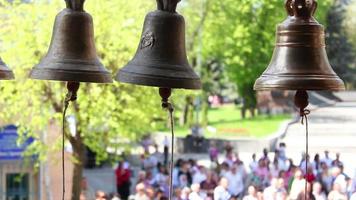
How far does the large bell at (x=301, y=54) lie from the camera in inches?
175

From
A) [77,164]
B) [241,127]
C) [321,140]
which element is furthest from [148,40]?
[241,127]

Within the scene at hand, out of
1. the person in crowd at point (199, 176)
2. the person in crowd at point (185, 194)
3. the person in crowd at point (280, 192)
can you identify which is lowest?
the person in crowd at point (199, 176)

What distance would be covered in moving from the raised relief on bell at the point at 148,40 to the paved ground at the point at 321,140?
15096 mm

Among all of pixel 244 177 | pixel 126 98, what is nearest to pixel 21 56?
pixel 126 98

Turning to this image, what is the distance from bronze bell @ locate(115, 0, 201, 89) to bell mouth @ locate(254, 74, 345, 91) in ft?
1.54

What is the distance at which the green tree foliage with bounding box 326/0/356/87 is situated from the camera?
147 ft

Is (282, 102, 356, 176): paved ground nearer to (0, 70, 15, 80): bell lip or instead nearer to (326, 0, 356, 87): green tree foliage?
(326, 0, 356, 87): green tree foliage

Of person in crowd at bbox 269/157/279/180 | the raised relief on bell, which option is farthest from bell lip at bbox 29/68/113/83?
person in crowd at bbox 269/157/279/180

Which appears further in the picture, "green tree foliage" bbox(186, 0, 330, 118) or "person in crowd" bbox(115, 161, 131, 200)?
"green tree foliage" bbox(186, 0, 330, 118)

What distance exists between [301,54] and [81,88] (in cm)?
904

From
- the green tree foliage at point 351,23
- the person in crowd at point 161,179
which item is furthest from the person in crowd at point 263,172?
the green tree foliage at point 351,23

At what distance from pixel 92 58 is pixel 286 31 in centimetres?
129

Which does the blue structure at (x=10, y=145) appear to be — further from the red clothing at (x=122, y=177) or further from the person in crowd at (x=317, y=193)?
the person in crowd at (x=317, y=193)

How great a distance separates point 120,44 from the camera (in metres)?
13.5
